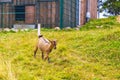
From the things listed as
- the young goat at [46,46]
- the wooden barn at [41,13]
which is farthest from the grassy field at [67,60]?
Result: the wooden barn at [41,13]

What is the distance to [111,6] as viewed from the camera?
37125 millimetres

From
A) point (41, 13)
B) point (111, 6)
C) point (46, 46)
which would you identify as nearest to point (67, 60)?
point (46, 46)

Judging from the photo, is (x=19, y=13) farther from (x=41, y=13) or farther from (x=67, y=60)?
(x=67, y=60)

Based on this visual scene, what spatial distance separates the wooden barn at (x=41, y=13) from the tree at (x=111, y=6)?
14.5 metres

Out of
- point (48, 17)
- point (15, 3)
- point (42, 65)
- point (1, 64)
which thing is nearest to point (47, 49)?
point (42, 65)

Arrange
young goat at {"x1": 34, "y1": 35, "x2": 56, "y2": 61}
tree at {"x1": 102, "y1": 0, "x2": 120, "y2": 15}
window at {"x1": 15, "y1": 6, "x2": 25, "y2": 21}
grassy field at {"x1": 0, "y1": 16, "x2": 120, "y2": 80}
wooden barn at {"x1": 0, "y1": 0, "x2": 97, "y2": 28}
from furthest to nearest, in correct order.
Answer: tree at {"x1": 102, "y1": 0, "x2": 120, "y2": 15} → window at {"x1": 15, "y1": 6, "x2": 25, "y2": 21} → wooden barn at {"x1": 0, "y1": 0, "x2": 97, "y2": 28} → young goat at {"x1": 34, "y1": 35, "x2": 56, "y2": 61} → grassy field at {"x1": 0, "y1": 16, "x2": 120, "y2": 80}

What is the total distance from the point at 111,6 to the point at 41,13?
1857cm

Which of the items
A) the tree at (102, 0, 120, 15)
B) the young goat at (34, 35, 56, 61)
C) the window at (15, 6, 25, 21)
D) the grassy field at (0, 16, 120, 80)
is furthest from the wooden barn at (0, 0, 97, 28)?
the tree at (102, 0, 120, 15)

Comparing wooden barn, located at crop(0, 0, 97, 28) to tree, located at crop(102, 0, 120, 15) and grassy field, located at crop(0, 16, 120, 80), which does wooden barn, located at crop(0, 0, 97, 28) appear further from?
tree, located at crop(102, 0, 120, 15)

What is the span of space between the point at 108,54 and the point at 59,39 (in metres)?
2.77

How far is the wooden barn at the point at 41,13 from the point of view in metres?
19.1

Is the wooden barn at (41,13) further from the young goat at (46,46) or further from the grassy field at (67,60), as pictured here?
the young goat at (46,46)

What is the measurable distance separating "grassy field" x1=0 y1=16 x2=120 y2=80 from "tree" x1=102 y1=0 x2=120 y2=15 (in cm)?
2326

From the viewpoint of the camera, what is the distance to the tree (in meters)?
35.6
